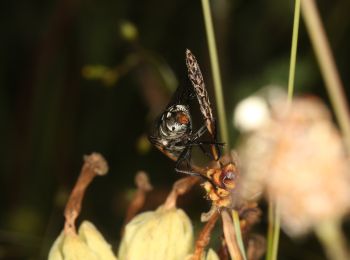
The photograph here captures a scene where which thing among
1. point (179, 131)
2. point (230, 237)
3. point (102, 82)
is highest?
point (102, 82)

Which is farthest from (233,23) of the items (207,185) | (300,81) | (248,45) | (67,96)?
(207,185)

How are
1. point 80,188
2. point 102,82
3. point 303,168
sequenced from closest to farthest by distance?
point 303,168 < point 80,188 < point 102,82

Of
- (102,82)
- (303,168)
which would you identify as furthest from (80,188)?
(102,82)

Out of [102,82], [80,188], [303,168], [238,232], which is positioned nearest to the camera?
[303,168]

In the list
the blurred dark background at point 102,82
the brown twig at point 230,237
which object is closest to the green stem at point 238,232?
the brown twig at point 230,237

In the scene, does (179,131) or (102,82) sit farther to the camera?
(102,82)

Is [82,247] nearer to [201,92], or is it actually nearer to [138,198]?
[138,198]

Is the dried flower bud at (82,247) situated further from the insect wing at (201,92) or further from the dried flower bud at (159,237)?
the insect wing at (201,92)

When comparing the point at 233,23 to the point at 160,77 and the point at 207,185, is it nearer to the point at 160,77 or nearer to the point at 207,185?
the point at 160,77
